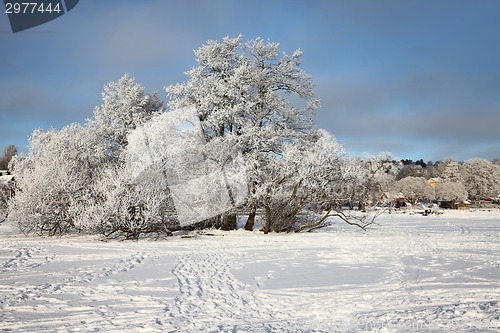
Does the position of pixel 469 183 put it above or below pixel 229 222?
above

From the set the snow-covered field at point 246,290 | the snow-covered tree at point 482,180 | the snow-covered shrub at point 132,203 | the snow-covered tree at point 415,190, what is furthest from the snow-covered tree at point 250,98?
the snow-covered tree at point 482,180

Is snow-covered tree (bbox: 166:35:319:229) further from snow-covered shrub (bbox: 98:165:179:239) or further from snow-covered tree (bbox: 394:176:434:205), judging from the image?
snow-covered tree (bbox: 394:176:434:205)

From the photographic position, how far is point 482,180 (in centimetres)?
8369

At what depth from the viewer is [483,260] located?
44.2 feet

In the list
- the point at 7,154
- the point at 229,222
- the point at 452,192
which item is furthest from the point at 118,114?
the point at 7,154

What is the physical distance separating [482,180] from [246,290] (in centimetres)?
8876

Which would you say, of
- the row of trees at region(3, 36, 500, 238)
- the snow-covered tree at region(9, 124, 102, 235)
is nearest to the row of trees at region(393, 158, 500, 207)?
the row of trees at region(3, 36, 500, 238)

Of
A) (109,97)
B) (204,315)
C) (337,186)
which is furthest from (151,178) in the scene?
(204,315)

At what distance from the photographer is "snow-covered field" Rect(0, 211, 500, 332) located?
6676 millimetres

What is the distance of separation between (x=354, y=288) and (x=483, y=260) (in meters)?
6.70

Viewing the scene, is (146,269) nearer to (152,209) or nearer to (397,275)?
(397,275)

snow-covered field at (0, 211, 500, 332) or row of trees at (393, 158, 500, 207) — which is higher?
row of trees at (393, 158, 500, 207)

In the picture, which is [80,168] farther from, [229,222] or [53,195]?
[229,222]

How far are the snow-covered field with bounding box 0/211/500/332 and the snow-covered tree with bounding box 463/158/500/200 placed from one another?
78.4 metres
